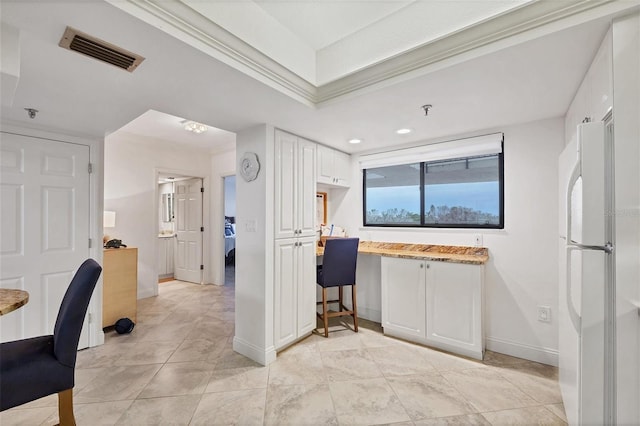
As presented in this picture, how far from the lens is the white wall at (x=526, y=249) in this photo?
2.40 metres

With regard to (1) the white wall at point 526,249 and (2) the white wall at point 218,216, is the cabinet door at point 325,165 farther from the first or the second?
(2) the white wall at point 218,216

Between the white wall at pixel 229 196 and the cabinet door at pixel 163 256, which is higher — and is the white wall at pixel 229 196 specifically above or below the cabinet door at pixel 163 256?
above

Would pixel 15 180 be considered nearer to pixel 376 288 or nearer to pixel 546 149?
pixel 376 288

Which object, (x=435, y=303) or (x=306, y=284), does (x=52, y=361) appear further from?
(x=435, y=303)

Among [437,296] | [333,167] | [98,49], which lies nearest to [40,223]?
[98,49]

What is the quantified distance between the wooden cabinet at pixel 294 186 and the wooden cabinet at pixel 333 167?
0.55ft

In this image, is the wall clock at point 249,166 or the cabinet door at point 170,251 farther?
the cabinet door at point 170,251

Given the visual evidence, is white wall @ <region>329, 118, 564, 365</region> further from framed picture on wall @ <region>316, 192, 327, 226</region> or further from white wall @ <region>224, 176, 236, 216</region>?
white wall @ <region>224, 176, 236, 216</region>

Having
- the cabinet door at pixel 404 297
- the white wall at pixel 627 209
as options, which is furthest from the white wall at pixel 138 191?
the white wall at pixel 627 209

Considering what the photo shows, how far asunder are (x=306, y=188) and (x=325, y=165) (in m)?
0.50

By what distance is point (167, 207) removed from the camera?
20.6 feet

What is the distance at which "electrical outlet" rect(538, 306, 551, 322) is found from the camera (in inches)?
94.3

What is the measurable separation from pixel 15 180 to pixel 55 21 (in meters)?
1.93

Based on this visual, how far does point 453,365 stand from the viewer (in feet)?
7.69
